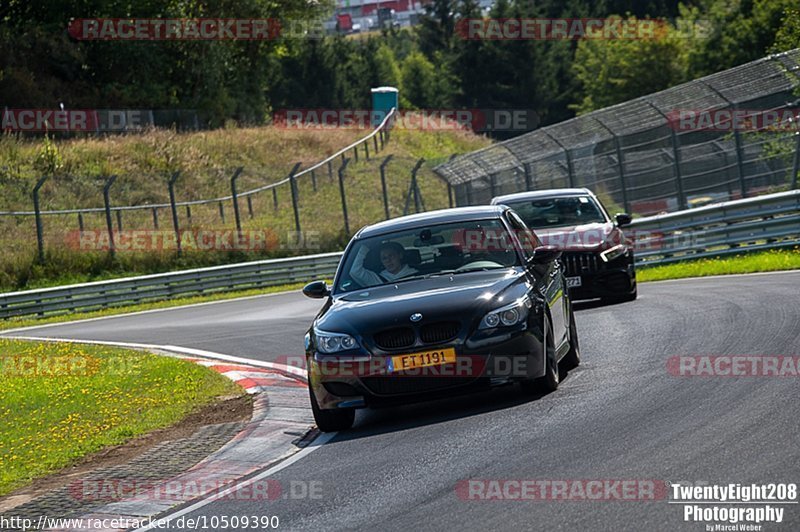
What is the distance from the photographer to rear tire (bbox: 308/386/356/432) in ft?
32.2

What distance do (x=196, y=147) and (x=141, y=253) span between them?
55.3ft

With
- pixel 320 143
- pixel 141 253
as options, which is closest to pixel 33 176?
pixel 141 253

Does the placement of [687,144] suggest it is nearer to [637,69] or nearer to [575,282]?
[575,282]

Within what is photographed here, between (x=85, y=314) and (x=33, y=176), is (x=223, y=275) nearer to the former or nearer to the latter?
(x=85, y=314)

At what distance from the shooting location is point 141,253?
120ft

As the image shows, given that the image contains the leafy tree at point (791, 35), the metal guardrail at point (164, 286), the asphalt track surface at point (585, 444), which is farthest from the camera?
the leafy tree at point (791, 35)

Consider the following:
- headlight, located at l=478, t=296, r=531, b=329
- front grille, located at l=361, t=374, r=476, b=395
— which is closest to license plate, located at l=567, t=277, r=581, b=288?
headlight, located at l=478, t=296, r=531, b=329

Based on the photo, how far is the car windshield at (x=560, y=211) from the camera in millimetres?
17875

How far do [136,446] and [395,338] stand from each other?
2.51m

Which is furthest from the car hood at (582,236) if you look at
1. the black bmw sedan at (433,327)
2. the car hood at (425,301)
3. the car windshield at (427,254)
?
the car hood at (425,301)

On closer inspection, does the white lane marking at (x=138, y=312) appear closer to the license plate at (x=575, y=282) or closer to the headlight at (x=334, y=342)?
the license plate at (x=575, y=282)

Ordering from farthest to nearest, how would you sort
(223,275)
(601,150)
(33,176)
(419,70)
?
(419,70) < (33,176) < (223,275) < (601,150)

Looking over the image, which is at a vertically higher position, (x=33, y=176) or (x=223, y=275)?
(x=33, y=176)

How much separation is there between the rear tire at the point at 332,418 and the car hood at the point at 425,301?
60 centimetres
